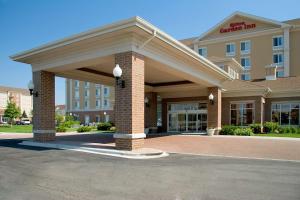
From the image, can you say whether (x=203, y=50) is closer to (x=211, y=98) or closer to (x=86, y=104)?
(x=211, y=98)

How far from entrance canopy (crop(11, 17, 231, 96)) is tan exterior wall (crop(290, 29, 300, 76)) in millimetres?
32517

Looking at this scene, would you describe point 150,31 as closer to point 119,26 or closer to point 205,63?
point 119,26

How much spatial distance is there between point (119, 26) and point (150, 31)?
1288 millimetres

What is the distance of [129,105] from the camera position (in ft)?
35.2

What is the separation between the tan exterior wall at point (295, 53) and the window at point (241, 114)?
24.4m

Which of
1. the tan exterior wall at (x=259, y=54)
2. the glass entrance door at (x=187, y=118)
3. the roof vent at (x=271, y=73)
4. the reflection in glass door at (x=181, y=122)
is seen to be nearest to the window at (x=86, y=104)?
the tan exterior wall at (x=259, y=54)

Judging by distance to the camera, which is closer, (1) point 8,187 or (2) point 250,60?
(1) point 8,187

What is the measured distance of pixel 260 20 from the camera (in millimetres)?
44906

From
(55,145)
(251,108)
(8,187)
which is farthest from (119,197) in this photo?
(251,108)

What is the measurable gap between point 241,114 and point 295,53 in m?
25.9

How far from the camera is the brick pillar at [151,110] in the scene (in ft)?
82.3

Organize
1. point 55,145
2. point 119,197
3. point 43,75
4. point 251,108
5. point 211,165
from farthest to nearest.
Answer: point 251,108 < point 43,75 < point 55,145 < point 211,165 < point 119,197

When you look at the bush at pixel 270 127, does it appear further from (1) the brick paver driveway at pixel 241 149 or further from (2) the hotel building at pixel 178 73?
(1) the brick paver driveway at pixel 241 149

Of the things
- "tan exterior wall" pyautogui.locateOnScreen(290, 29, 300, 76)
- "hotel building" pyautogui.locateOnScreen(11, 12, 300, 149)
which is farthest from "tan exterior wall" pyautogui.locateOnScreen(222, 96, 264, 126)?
"tan exterior wall" pyautogui.locateOnScreen(290, 29, 300, 76)
